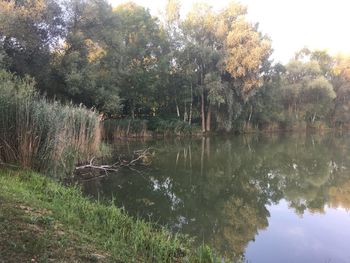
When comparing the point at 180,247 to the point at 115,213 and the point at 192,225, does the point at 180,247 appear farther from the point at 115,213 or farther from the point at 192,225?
the point at 192,225

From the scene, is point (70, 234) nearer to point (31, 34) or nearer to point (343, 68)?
point (31, 34)

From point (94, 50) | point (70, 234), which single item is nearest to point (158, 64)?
point (94, 50)

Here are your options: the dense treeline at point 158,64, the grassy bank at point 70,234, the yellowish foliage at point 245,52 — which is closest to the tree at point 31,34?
the dense treeline at point 158,64

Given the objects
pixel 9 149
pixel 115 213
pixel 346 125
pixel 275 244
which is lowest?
pixel 275 244

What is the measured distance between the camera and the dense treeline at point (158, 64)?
717 inches

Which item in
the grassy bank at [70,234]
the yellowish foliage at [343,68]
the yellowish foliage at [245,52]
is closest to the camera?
the grassy bank at [70,234]

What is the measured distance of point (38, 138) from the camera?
24.0 feet

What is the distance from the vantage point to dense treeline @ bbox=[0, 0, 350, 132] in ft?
59.7

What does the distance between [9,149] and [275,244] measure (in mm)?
5374

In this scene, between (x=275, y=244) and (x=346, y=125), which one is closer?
(x=275, y=244)

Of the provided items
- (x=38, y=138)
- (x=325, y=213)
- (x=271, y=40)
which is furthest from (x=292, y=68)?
(x=38, y=138)

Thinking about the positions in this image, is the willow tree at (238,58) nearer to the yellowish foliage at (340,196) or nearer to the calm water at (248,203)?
the calm water at (248,203)

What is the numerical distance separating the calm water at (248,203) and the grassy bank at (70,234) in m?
1.16

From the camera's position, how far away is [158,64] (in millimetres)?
25844
